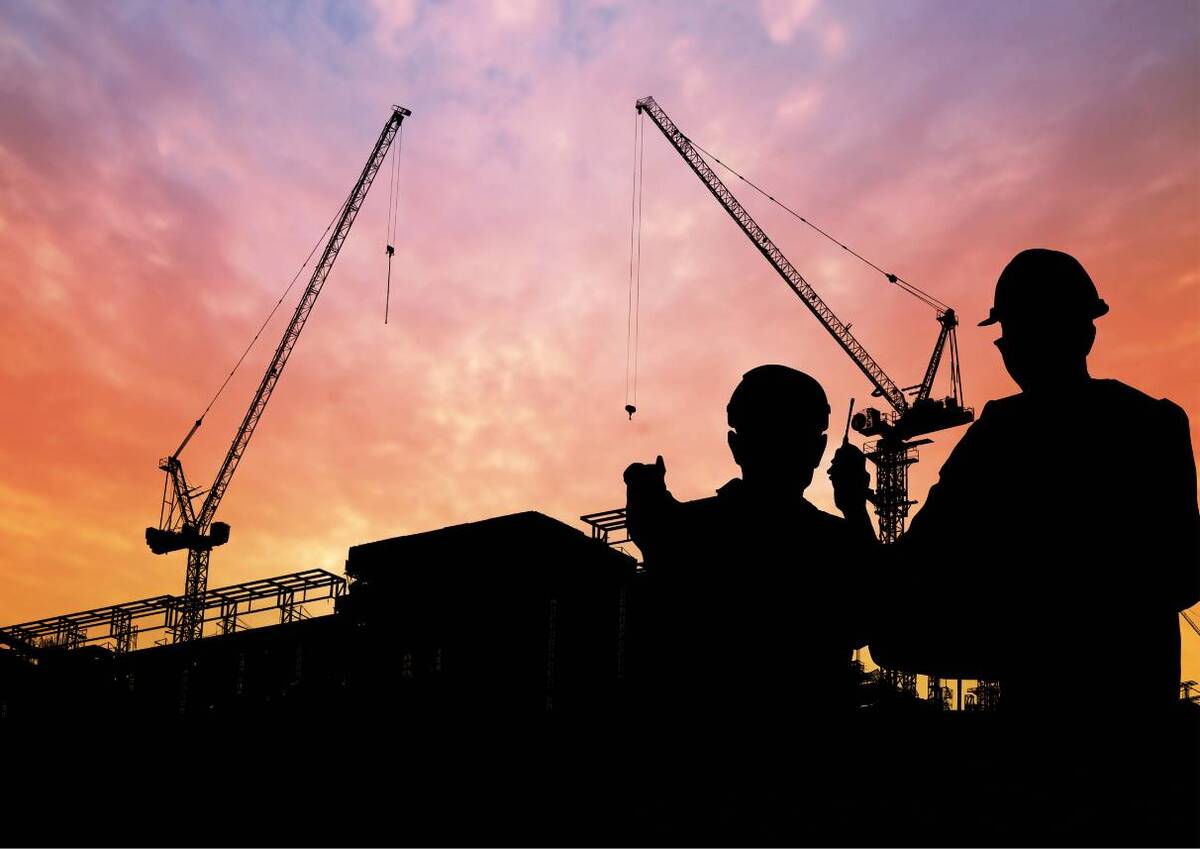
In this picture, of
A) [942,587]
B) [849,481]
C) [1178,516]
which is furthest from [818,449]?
[1178,516]

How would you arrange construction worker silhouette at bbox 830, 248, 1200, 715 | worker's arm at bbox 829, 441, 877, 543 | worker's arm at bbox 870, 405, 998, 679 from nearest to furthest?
1. construction worker silhouette at bbox 830, 248, 1200, 715
2. worker's arm at bbox 870, 405, 998, 679
3. worker's arm at bbox 829, 441, 877, 543

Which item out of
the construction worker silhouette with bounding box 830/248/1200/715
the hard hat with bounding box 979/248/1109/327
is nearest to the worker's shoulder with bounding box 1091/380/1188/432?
the construction worker silhouette with bounding box 830/248/1200/715

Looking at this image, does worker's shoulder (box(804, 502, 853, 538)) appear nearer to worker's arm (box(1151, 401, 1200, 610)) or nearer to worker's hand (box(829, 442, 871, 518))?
worker's hand (box(829, 442, 871, 518))

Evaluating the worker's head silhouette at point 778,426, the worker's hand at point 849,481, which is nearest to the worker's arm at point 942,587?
the worker's hand at point 849,481

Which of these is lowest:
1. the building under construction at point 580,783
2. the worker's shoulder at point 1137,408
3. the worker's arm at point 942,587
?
the building under construction at point 580,783

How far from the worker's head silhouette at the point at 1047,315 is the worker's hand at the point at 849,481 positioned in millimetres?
524

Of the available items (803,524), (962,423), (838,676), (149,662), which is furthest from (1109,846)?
(962,423)

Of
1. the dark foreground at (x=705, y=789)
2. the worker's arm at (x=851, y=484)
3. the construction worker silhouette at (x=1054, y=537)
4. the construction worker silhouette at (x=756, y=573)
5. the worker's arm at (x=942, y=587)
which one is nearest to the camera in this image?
the dark foreground at (x=705, y=789)

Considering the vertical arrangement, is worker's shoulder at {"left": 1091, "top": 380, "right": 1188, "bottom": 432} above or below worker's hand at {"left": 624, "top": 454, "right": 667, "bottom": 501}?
above

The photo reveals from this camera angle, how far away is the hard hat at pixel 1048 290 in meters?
2.58

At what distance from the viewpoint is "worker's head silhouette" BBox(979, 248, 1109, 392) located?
258 cm

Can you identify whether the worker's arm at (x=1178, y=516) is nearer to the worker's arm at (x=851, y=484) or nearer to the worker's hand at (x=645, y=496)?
the worker's arm at (x=851, y=484)

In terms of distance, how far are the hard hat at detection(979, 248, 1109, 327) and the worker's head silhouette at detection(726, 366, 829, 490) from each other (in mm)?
574

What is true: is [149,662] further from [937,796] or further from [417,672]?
[937,796]
